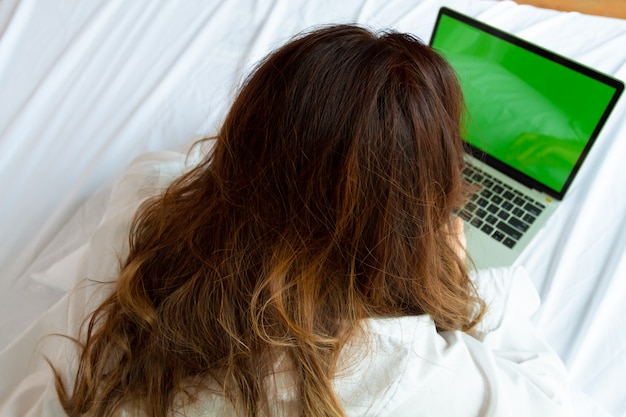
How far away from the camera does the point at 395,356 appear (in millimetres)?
490

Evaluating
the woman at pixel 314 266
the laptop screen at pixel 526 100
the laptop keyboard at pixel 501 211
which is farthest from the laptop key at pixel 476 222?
the woman at pixel 314 266

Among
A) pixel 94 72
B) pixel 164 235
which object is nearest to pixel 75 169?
pixel 94 72

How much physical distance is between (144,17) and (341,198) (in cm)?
89

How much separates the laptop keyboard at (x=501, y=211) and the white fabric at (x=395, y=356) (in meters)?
0.10

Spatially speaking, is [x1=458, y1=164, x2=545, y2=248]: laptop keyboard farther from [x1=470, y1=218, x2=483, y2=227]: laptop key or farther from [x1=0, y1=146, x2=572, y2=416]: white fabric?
[x1=0, y1=146, x2=572, y2=416]: white fabric

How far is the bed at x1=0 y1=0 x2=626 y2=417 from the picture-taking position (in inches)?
30.5

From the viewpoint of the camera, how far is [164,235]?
0.55 meters

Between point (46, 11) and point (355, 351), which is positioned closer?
point (355, 351)

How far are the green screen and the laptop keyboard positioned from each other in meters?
0.04

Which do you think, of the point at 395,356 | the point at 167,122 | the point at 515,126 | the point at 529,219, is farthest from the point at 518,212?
the point at 167,122

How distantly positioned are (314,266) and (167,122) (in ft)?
2.09

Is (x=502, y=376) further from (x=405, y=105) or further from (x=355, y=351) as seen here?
(x=405, y=105)

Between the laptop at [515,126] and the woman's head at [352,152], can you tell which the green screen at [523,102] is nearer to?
the laptop at [515,126]

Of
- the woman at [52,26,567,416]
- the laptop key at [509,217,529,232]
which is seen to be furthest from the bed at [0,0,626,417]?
the woman at [52,26,567,416]
